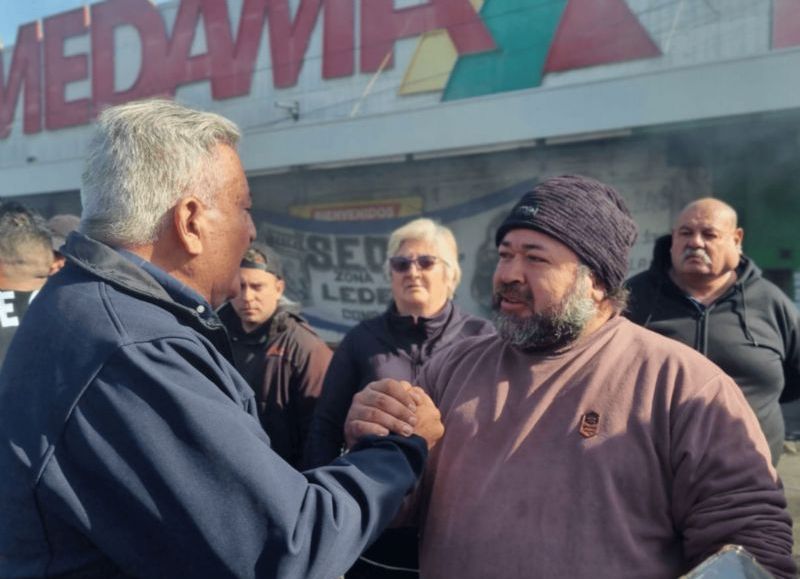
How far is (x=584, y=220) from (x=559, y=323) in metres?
0.27

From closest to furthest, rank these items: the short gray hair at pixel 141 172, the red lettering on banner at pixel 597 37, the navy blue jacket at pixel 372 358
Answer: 1. the short gray hair at pixel 141 172
2. the navy blue jacket at pixel 372 358
3. the red lettering on banner at pixel 597 37

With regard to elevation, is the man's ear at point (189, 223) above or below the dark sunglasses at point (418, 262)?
above

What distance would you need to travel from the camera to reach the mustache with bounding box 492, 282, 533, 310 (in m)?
2.10

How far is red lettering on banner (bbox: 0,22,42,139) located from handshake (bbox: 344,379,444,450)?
16169mm

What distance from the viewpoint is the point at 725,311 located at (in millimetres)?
3881

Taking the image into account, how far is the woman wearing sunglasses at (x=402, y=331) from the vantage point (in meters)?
3.47

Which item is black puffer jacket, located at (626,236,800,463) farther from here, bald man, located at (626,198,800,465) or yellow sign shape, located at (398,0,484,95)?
yellow sign shape, located at (398,0,484,95)

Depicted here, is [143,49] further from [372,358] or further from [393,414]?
[393,414]

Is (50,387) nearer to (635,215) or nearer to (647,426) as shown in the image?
(647,426)

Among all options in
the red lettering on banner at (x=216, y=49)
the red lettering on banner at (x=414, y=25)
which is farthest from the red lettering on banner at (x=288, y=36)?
the red lettering on banner at (x=414, y=25)

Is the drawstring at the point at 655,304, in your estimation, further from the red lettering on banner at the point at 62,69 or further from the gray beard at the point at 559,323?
the red lettering on banner at the point at 62,69

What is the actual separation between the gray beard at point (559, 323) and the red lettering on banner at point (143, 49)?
1337 cm

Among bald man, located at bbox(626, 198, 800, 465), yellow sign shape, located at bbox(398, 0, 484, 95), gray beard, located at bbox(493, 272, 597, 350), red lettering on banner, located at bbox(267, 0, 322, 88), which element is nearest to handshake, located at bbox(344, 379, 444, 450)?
gray beard, located at bbox(493, 272, 597, 350)

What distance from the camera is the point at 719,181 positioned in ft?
27.0
